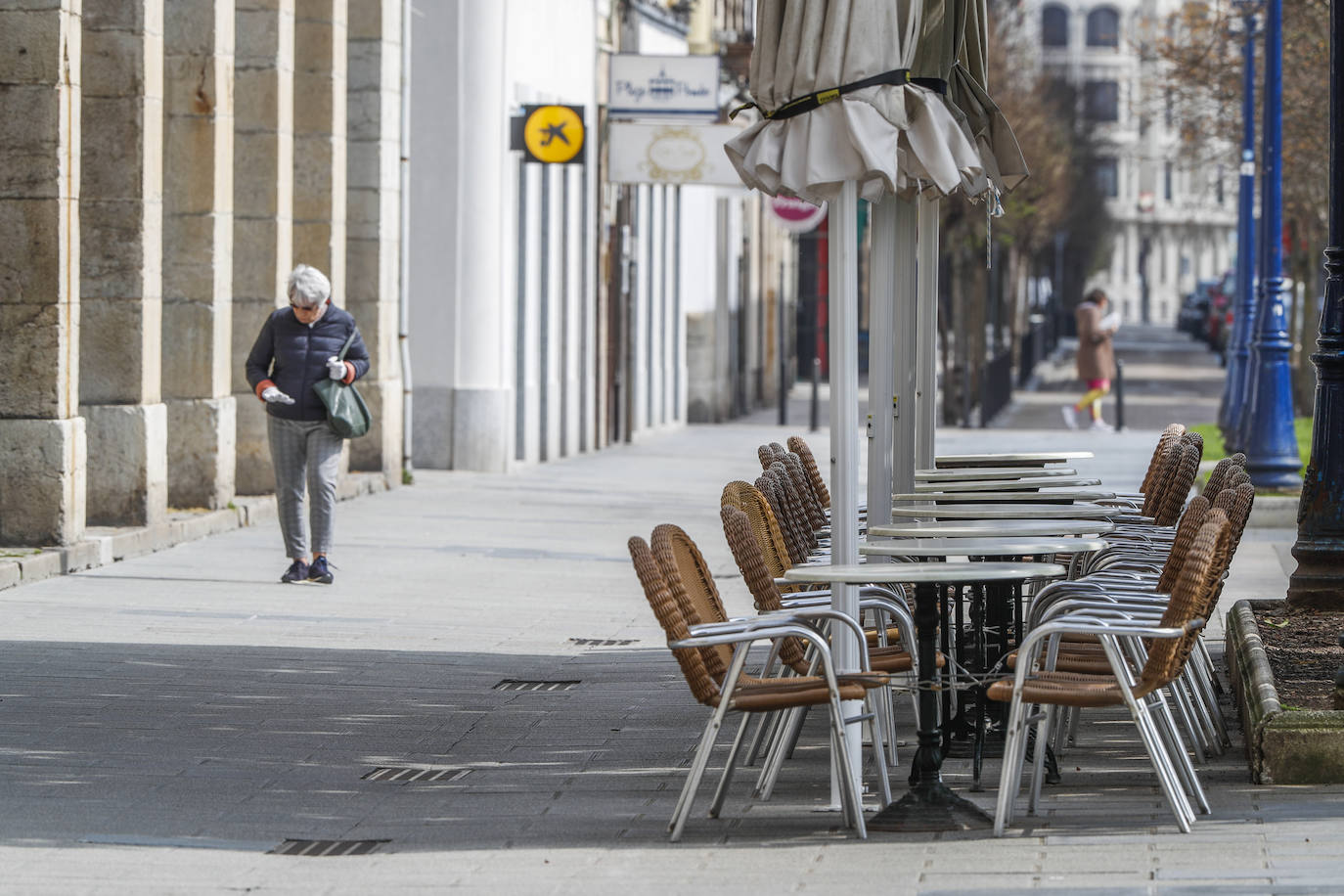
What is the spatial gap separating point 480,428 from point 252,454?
165 inches

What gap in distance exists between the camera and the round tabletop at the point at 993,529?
7992 mm

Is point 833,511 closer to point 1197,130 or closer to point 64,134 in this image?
point 64,134

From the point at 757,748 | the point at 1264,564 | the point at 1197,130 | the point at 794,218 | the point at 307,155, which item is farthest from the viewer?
the point at 1197,130

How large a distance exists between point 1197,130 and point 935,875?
3150 centimetres

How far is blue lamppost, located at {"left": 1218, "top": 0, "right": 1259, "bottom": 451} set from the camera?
84.9 feet

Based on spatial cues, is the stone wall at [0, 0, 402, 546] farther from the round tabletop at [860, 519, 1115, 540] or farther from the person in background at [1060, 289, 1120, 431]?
the person in background at [1060, 289, 1120, 431]

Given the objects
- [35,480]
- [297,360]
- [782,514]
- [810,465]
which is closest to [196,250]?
[35,480]

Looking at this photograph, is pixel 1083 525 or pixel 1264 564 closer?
pixel 1083 525

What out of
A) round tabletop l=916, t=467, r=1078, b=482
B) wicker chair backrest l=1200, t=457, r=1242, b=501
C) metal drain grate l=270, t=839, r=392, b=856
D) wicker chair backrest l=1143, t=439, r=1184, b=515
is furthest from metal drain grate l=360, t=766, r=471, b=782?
wicker chair backrest l=1143, t=439, r=1184, b=515

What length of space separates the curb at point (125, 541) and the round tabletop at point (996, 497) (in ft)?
17.3

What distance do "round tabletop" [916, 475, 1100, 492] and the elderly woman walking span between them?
3.94m

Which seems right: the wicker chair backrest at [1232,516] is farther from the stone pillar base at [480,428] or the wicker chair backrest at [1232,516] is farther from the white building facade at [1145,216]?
the white building facade at [1145,216]

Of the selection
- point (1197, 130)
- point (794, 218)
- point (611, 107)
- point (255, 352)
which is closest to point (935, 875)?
point (255, 352)

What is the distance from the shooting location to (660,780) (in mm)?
7707
